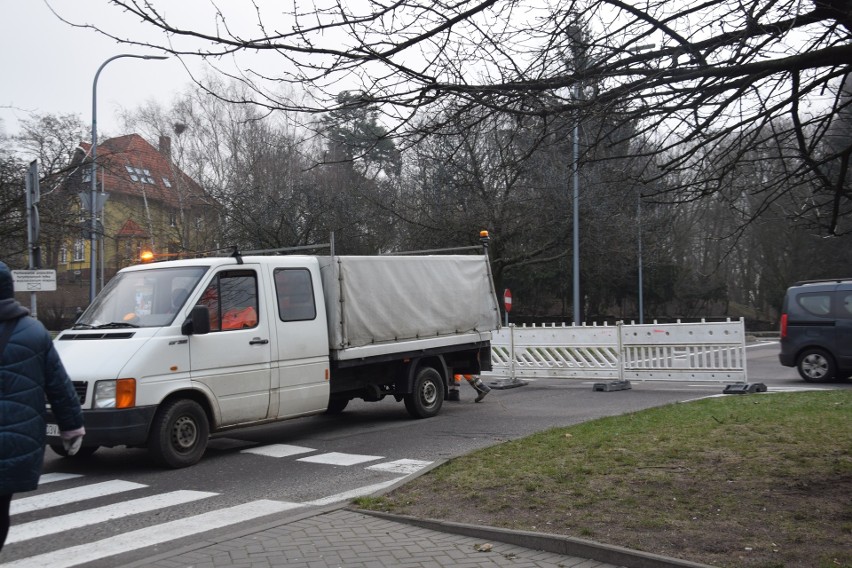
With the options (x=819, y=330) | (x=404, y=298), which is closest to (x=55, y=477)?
(x=404, y=298)

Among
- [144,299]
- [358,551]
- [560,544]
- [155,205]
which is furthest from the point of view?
[155,205]

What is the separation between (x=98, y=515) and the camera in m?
6.96

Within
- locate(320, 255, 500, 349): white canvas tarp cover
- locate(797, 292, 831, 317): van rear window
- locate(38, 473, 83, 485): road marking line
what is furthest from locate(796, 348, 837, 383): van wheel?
locate(38, 473, 83, 485): road marking line

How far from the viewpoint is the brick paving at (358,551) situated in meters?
5.26

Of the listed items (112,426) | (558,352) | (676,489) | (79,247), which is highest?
(79,247)

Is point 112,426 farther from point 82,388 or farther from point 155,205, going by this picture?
point 155,205

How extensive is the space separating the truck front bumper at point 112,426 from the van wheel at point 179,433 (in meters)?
0.25

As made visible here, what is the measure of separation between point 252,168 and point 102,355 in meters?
22.8

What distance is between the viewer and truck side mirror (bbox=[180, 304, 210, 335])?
9.06 m

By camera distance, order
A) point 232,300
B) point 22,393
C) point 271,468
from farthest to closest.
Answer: point 232,300 → point 271,468 → point 22,393

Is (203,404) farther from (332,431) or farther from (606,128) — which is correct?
(606,128)

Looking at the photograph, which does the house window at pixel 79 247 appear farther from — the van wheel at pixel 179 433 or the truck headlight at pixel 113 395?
the truck headlight at pixel 113 395

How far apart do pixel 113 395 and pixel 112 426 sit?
32 cm

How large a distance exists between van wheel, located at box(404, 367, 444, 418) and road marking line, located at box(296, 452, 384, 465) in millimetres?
2739
